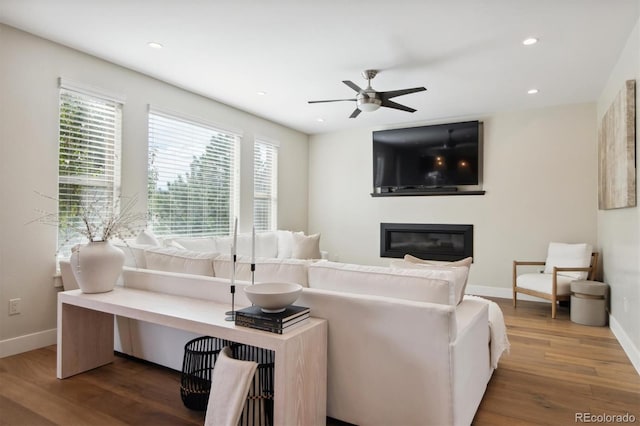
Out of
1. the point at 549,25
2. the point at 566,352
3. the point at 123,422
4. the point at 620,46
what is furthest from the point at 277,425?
the point at 620,46

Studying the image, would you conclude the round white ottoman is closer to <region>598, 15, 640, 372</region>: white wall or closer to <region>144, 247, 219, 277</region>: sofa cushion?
<region>598, 15, 640, 372</region>: white wall

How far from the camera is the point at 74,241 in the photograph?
347 cm

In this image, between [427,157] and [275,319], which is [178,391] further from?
[427,157]

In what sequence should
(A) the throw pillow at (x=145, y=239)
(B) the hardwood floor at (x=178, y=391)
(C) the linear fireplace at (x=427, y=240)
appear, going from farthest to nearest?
(C) the linear fireplace at (x=427, y=240) < (A) the throw pillow at (x=145, y=239) < (B) the hardwood floor at (x=178, y=391)

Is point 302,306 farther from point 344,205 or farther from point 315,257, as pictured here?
point 344,205

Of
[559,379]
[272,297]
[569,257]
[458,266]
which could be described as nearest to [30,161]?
[272,297]

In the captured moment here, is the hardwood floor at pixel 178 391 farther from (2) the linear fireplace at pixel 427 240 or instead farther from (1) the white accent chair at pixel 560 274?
(2) the linear fireplace at pixel 427 240

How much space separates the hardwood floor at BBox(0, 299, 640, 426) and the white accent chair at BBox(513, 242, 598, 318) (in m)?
1.01

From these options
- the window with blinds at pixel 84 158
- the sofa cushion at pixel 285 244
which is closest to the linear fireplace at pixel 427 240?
the sofa cushion at pixel 285 244

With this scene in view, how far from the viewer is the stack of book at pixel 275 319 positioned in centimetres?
172

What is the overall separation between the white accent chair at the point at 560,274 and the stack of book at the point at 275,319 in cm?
344

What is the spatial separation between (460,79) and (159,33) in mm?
3010

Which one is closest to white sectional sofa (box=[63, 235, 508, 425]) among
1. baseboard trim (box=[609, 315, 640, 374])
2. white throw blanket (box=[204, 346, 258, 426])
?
white throw blanket (box=[204, 346, 258, 426])

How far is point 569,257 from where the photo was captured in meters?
4.53
